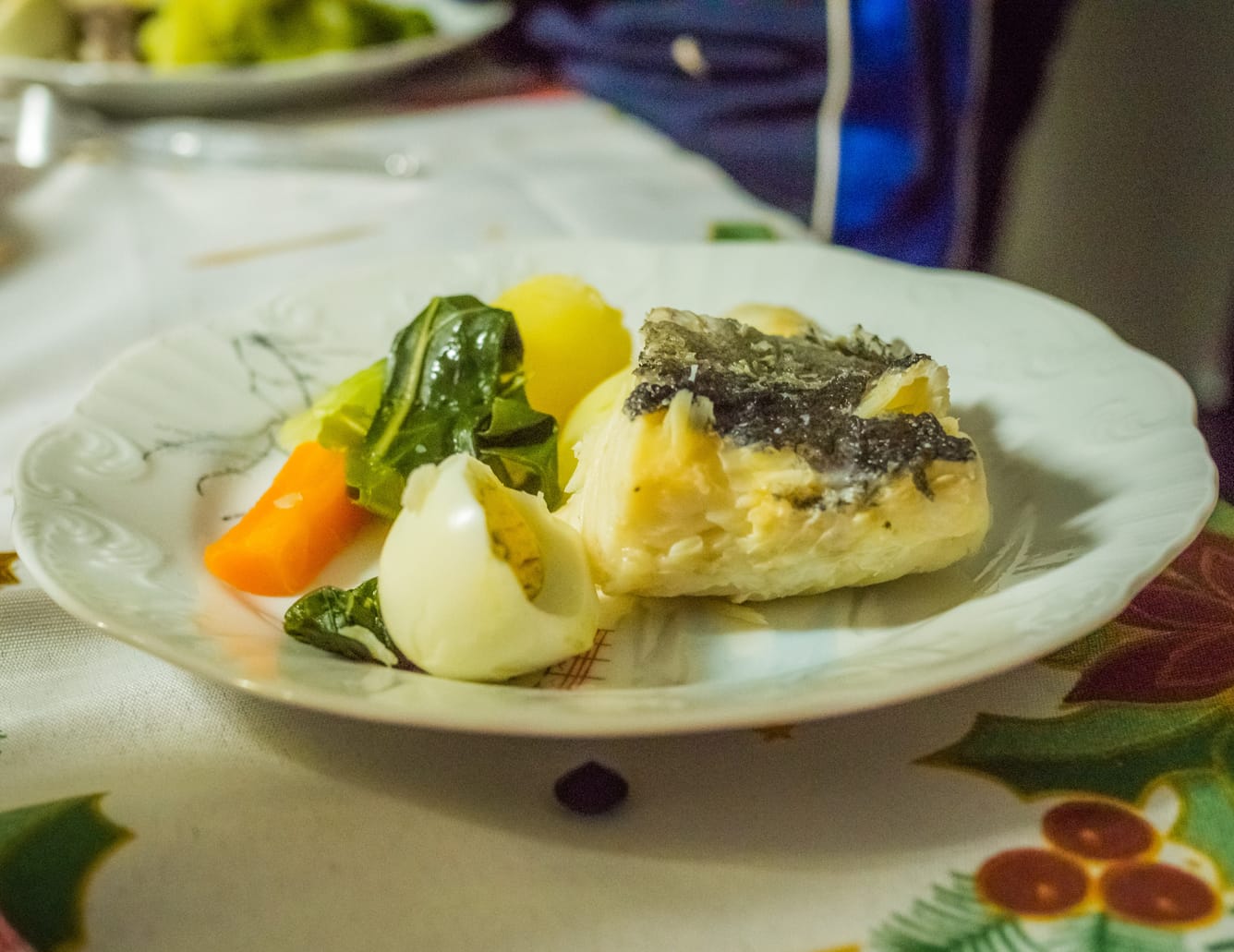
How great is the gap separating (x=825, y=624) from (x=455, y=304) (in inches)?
24.4

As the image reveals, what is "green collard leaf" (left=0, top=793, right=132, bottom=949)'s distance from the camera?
2.48 ft

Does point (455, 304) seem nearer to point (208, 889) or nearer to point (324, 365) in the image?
point (324, 365)

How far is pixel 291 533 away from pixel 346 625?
0.60 feet

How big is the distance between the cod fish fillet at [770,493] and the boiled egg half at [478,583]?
8cm

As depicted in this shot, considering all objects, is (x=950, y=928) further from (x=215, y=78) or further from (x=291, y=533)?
(x=215, y=78)

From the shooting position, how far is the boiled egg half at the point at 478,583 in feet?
2.96

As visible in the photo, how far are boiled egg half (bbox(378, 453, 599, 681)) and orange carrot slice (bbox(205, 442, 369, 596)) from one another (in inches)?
7.8

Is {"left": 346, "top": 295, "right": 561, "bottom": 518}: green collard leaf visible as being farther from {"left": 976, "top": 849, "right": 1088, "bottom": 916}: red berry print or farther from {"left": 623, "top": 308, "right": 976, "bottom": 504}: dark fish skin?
{"left": 976, "top": 849, "right": 1088, "bottom": 916}: red berry print

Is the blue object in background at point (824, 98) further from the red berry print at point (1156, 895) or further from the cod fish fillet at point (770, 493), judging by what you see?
the red berry print at point (1156, 895)

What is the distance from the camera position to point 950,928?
745 mm

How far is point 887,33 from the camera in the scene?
2783 millimetres

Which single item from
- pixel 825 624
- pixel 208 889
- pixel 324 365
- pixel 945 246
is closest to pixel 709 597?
pixel 825 624

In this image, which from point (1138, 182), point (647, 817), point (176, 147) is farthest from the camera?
point (1138, 182)

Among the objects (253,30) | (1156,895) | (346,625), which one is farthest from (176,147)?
(1156,895)
